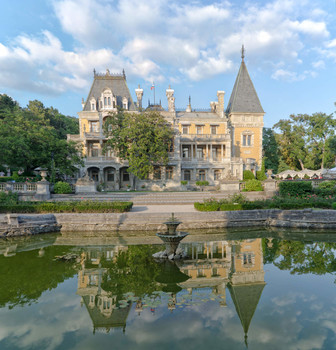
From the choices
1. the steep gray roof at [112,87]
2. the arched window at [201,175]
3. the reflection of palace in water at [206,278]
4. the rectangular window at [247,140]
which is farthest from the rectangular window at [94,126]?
the reflection of palace in water at [206,278]

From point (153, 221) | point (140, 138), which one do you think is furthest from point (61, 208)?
point (140, 138)

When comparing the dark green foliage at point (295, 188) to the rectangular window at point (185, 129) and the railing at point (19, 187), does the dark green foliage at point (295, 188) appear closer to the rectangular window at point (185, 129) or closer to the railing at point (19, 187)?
the railing at point (19, 187)

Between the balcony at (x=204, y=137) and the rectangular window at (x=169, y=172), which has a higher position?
the balcony at (x=204, y=137)

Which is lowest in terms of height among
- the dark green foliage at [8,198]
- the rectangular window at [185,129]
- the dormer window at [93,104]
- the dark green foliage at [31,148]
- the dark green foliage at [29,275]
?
the dark green foliage at [29,275]

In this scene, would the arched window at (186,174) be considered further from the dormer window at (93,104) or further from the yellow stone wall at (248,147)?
the dormer window at (93,104)

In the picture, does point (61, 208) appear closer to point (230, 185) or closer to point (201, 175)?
point (230, 185)

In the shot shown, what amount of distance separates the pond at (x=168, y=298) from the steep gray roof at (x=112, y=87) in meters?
34.9

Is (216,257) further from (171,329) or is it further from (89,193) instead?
(89,193)

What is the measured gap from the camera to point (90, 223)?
15.0 m

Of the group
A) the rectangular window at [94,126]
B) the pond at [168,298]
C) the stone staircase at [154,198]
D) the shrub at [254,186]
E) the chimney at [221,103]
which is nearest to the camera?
the pond at [168,298]

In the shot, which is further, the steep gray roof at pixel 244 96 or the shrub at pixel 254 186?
the steep gray roof at pixel 244 96

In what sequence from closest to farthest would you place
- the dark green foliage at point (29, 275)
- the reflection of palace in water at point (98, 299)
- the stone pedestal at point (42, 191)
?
the reflection of palace in water at point (98, 299)
the dark green foliage at point (29, 275)
the stone pedestal at point (42, 191)

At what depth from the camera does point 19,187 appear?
22.1m

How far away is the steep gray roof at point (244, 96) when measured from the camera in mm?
44062
